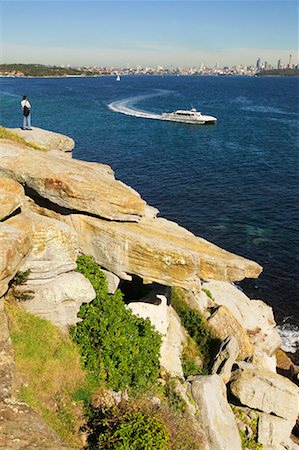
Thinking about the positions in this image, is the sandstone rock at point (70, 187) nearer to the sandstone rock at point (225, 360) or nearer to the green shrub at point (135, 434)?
the green shrub at point (135, 434)

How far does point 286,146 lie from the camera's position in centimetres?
7931

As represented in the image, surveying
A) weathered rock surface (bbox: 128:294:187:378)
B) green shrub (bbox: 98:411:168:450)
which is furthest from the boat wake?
green shrub (bbox: 98:411:168:450)

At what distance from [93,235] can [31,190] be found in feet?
11.5

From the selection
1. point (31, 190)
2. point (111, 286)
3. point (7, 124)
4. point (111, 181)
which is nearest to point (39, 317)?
point (111, 286)

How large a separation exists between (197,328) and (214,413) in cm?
661

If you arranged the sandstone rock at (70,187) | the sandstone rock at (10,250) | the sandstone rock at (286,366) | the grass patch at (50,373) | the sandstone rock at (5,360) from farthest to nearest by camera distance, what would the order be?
the sandstone rock at (286,366) < the sandstone rock at (70,187) < the grass patch at (50,373) < the sandstone rock at (10,250) < the sandstone rock at (5,360)

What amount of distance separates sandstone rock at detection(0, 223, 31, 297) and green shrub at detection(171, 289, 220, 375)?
1206 cm

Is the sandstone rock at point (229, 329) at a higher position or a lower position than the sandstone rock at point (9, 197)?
lower

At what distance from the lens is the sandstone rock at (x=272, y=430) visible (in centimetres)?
1942

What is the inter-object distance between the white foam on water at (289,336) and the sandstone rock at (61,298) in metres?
18.9

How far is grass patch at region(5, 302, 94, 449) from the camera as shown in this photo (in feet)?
47.1

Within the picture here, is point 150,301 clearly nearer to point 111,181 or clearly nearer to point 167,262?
point 167,262

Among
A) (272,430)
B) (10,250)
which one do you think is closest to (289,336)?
(272,430)

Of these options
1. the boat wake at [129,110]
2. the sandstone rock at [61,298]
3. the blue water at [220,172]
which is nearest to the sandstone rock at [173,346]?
the sandstone rock at [61,298]
